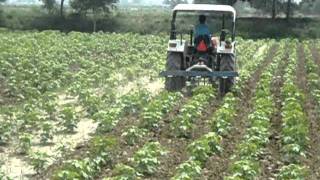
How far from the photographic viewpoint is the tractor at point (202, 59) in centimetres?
1476

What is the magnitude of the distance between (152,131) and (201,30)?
16.4ft

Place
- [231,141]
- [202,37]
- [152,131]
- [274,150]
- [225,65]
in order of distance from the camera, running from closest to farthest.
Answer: [274,150]
[231,141]
[152,131]
[225,65]
[202,37]

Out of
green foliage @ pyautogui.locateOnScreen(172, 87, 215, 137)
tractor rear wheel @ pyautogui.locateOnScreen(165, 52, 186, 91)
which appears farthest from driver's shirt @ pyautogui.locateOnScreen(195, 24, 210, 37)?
green foliage @ pyautogui.locateOnScreen(172, 87, 215, 137)

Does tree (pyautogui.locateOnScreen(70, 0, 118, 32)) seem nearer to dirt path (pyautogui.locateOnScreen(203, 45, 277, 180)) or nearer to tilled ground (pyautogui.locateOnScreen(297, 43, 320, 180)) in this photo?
tilled ground (pyautogui.locateOnScreen(297, 43, 320, 180))

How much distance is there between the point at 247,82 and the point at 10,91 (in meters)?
6.41

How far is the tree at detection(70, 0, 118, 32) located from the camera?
53269 mm

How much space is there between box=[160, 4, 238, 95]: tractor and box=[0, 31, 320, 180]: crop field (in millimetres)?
411

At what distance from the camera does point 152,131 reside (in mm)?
10906

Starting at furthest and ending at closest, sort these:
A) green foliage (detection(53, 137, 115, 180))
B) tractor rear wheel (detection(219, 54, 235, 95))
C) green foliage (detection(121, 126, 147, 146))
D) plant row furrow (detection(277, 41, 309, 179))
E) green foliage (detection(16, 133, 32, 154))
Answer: tractor rear wheel (detection(219, 54, 235, 95)) → green foliage (detection(121, 126, 147, 146)) → green foliage (detection(16, 133, 32, 154)) → plant row furrow (detection(277, 41, 309, 179)) → green foliage (detection(53, 137, 115, 180))

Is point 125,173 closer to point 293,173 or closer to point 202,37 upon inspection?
point 293,173

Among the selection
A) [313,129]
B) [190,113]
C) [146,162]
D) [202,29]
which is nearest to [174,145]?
[190,113]

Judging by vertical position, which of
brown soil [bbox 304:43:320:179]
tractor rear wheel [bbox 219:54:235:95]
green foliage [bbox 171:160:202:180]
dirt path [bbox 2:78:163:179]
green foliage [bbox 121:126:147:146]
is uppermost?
tractor rear wheel [bbox 219:54:235:95]

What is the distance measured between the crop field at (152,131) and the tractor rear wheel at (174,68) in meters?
0.43

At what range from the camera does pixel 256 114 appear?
37.1 ft
